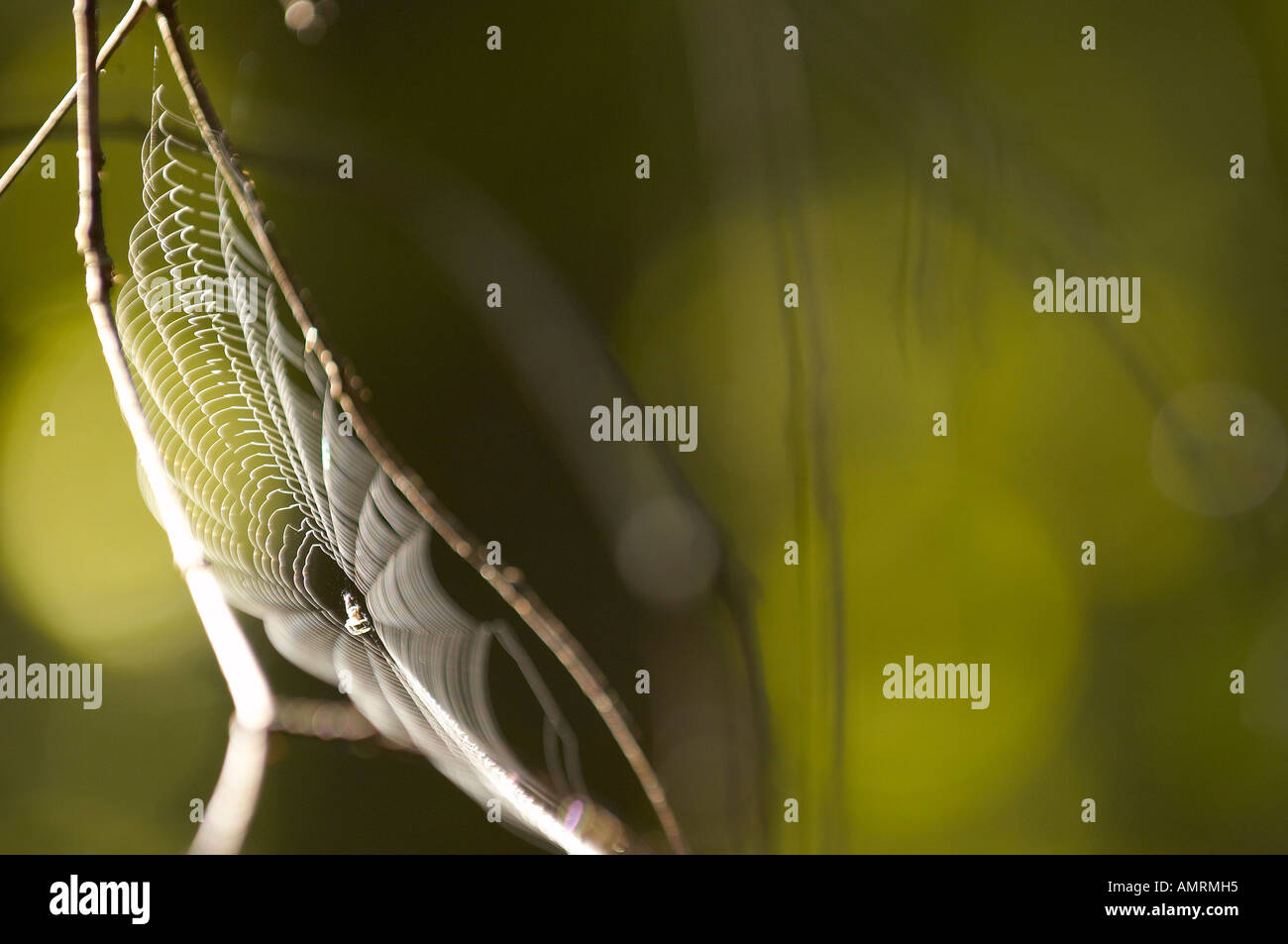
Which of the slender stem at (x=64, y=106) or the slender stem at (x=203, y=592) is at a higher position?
the slender stem at (x=64, y=106)

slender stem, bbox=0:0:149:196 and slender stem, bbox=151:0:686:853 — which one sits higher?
slender stem, bbox=0:0:149:196

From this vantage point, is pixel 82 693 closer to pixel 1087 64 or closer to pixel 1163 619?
pixel 1163 619

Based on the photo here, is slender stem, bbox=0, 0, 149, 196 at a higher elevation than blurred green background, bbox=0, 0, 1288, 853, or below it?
higher

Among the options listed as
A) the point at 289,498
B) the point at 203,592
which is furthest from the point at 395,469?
the point at 203,592

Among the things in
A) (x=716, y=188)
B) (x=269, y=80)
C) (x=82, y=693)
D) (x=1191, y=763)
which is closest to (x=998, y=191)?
(x=716, y=188)
